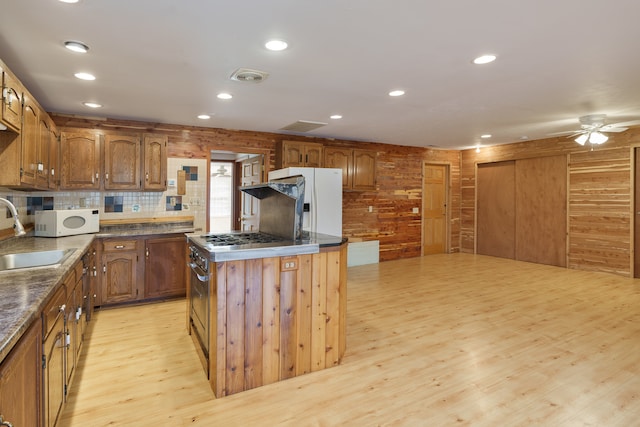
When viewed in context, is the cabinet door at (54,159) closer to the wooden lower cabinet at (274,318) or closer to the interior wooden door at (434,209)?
the wooden lower cabinet at (274,318)

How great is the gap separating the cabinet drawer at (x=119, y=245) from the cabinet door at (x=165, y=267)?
0.46 feet

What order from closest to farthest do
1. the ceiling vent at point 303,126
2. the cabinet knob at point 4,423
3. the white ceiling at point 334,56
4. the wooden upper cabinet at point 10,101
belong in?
the cabinet knob at point 4,423 → the white ceiling at point 334,56 → the wooden upper cabinet at point 10,101 → the ceiling vent at point 303,126

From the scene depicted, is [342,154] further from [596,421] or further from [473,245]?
[596,421]

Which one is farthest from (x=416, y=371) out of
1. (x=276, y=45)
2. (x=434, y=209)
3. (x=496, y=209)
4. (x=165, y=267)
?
(x=496, y=209)

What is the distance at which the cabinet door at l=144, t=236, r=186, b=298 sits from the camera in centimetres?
440

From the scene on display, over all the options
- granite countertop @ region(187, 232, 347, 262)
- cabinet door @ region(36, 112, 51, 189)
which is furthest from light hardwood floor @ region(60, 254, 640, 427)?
cabinet door @ region(36, 112, 51, 189)

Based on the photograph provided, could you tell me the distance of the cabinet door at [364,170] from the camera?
6.64 m

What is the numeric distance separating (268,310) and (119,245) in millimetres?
2599

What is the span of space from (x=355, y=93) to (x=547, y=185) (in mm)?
5095

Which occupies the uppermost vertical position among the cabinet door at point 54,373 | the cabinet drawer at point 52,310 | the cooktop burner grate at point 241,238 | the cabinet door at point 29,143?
the cabinet door at point 29,143

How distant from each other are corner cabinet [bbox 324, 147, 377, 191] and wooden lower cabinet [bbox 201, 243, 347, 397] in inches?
146

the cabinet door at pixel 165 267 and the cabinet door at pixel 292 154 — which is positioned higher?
the cabinet door at pixel 292 154

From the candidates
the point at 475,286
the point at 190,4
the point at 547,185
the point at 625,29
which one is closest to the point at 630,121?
the point at 547,185

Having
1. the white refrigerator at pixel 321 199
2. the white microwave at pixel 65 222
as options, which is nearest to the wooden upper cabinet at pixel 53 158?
the white microwave at pixel 65 222
